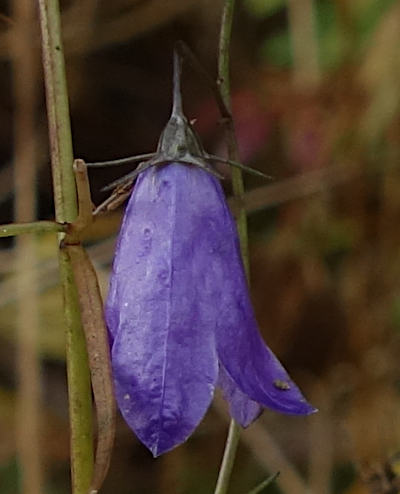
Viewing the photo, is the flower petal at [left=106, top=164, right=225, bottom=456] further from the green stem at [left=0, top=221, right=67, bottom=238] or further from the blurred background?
the blurred background

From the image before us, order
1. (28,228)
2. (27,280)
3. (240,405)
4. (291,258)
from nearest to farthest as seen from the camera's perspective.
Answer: (28,228), (240,405), (27,280), (291,258)

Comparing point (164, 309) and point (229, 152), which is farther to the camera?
point (229, 152)

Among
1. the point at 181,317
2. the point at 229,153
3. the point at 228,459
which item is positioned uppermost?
the point at 229,153

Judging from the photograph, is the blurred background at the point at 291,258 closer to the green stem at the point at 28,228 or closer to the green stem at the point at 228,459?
the green stem at the point at 228,459

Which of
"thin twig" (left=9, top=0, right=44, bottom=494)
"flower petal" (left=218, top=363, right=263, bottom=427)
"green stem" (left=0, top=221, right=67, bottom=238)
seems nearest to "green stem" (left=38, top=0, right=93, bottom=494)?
"green stem" (left=0, top=221, right=67, bottom=238)

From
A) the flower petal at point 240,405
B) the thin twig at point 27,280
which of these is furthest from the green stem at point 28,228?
the thin twig at point 27,280

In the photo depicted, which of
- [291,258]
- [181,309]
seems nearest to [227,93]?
[181,309]

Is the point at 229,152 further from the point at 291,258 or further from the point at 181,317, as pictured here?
the point at 291,258
